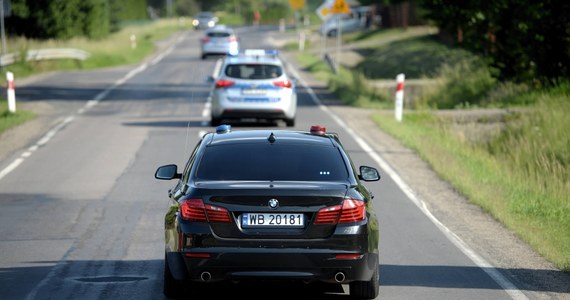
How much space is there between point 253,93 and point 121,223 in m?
12.1

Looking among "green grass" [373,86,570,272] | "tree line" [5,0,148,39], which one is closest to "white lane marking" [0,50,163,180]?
"green grass" [373,86,570,272]

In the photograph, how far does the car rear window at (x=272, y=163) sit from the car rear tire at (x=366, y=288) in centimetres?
78

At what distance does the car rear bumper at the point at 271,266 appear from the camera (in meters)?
8.83

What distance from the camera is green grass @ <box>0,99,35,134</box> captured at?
26534mm

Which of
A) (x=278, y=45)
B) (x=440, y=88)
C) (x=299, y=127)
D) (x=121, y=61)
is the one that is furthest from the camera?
(x=278, y=45)

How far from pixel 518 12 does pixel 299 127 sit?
9840 mm

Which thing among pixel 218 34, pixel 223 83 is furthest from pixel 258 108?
pixel 218 34

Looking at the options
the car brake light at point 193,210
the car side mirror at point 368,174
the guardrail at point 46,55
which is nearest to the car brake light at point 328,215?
the car brake light at point 193,210

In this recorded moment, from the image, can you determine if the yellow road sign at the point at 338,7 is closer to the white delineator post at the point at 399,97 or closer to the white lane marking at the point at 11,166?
the white delineator post at the point at 399,97

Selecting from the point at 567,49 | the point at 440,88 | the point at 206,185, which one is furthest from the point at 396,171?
the point at 440,88

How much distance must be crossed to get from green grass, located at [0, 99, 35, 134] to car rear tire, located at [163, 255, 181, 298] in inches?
646

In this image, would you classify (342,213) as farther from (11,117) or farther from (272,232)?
(11,117)

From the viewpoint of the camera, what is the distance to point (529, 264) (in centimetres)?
1160

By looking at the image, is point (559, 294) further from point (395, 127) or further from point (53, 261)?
point (395, 127)
